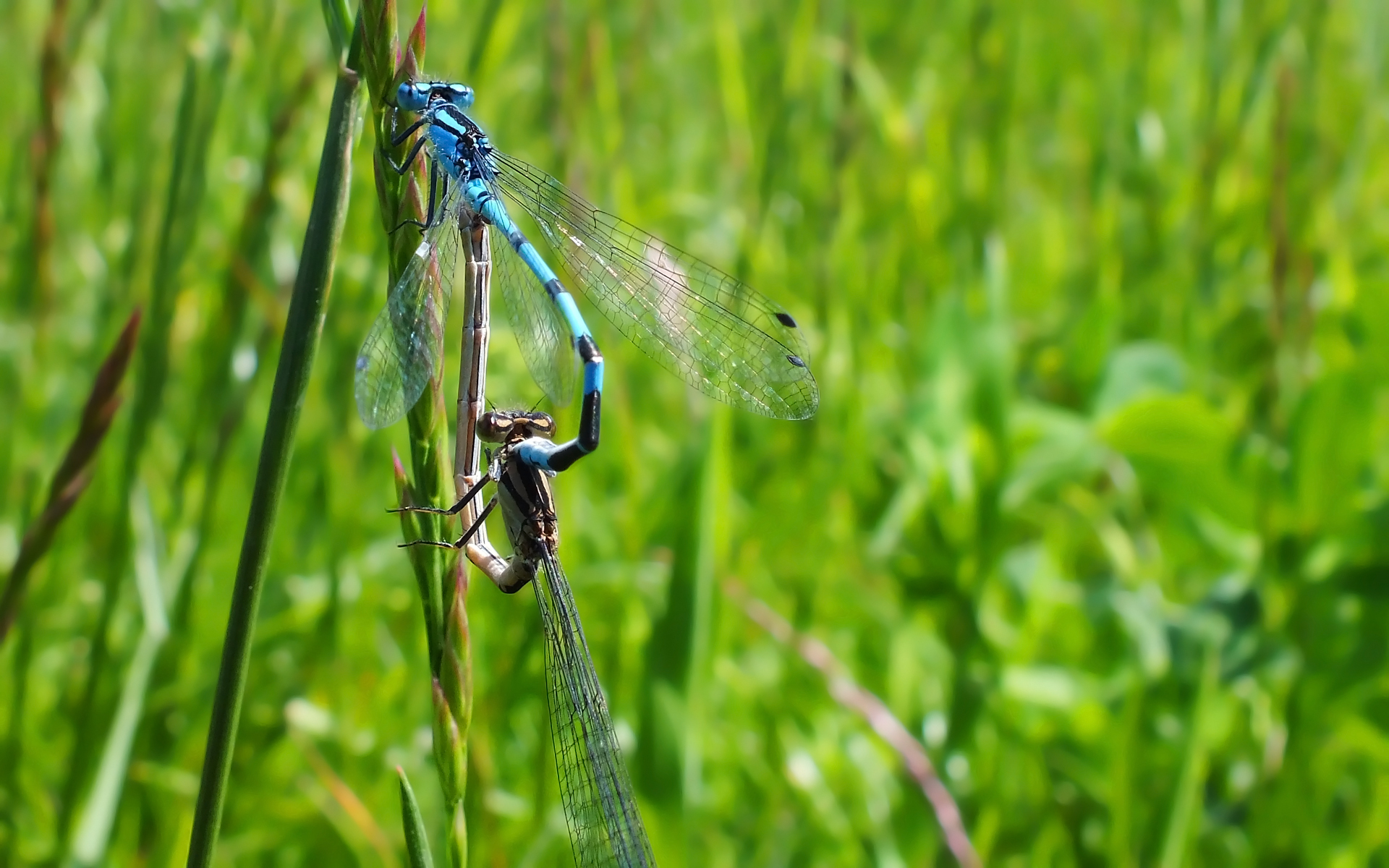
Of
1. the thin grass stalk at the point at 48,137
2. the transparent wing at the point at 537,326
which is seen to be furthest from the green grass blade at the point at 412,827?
the thin grass stalk at the point at 48,137

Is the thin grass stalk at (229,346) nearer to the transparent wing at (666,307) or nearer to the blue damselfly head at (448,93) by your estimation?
the blue damselfly head at (448,93)

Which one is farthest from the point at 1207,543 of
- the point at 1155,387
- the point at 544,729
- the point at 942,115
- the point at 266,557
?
the point at 266,557

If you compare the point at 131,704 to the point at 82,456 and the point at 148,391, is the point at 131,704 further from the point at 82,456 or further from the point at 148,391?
the point at 82,456

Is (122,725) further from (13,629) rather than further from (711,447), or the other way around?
(711,447)

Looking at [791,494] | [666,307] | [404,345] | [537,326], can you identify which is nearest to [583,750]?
[404,345]

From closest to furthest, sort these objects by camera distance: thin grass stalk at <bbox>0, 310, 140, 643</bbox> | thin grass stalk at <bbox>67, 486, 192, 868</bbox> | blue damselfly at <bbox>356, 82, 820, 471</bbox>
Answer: thin grass stalk at <bbox>0, 310, 140, 643</bbox> → blue damselfly at <bbox>356, 82, 820, 471</bbox> → thin grass stalk at <bbox>67, 486, 192, 868</bbox>

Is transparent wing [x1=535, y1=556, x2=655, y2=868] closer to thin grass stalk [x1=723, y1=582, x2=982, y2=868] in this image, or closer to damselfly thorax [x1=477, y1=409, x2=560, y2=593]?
damselfly thorax [x1=477, y1=409, x2=560, y2=593]

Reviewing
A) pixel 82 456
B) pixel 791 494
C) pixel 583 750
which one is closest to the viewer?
pixel 82 456

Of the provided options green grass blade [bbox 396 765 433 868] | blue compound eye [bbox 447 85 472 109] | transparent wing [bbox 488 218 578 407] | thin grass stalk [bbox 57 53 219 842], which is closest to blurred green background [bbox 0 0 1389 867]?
thin grass stalk [bbox 57 53 219 842]
